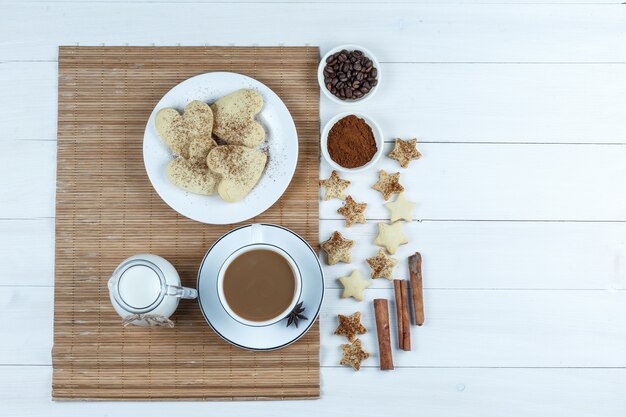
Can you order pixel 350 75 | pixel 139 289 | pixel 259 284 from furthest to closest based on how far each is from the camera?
pixel 350 75, pixel 259 284, pixel 139 289

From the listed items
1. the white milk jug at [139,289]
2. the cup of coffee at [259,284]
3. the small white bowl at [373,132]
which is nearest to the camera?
the white milk jug at [139,289]

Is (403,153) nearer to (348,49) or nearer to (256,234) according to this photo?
(348,49)

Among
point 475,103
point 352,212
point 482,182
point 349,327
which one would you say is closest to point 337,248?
point 352,212

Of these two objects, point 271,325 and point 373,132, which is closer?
point 271,325

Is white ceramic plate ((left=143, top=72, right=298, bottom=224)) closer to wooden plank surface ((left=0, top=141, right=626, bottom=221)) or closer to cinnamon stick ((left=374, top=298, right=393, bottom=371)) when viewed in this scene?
wooden plank surface ((left=0, top=141, right=626, bottom=221))

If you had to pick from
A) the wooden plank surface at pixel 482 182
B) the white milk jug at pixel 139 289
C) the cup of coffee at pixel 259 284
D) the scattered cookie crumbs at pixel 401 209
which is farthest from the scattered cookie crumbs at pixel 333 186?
the white milk jug at pixel 139 289

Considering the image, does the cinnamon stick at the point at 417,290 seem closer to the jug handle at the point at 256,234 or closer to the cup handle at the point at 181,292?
the jug handle at the point at 256,234

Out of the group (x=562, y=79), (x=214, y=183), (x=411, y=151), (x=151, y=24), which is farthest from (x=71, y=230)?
(x=562, y=79)
